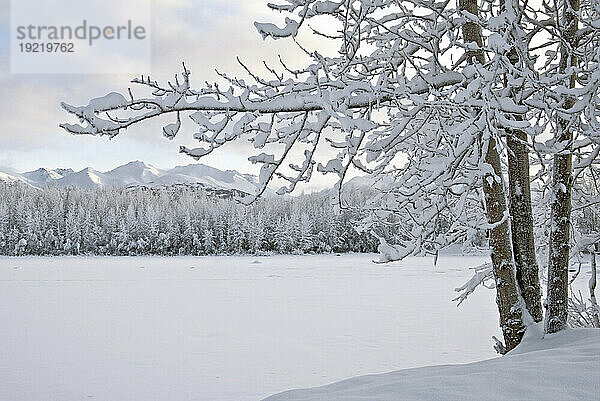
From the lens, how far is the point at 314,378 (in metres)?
8.91

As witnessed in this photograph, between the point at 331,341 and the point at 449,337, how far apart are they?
7.41 ft

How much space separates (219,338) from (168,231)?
197ft

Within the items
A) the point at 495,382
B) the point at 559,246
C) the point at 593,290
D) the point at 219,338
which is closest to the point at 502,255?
the point at 559,246

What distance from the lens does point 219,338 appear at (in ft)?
39.7

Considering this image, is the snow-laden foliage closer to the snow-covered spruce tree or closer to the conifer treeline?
the snow-covered spruce tree

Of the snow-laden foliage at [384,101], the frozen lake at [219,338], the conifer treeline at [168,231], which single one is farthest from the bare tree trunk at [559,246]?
the conifer treeline at [168,231]

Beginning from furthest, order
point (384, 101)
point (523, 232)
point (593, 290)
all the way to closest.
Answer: point (593, 290) → point (523, 232) → point (384, 101)

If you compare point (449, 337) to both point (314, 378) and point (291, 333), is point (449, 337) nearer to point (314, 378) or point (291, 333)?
point (291, 333)

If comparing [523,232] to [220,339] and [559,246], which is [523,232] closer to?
[559,246]

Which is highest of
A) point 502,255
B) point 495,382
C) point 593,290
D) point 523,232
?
point 523,232

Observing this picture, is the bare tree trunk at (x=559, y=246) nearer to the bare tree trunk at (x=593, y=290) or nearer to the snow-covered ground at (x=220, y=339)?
the bare tree trunk at (x=593, y=290)

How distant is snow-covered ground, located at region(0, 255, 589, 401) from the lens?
29.0 ft

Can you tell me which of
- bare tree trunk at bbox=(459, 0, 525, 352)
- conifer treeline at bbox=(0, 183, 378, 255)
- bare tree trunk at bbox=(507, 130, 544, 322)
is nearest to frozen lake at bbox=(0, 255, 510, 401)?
bare tree trunk at bbox=(459, 0, 525, 352)

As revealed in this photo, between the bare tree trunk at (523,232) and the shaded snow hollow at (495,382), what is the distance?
938 millimetres
